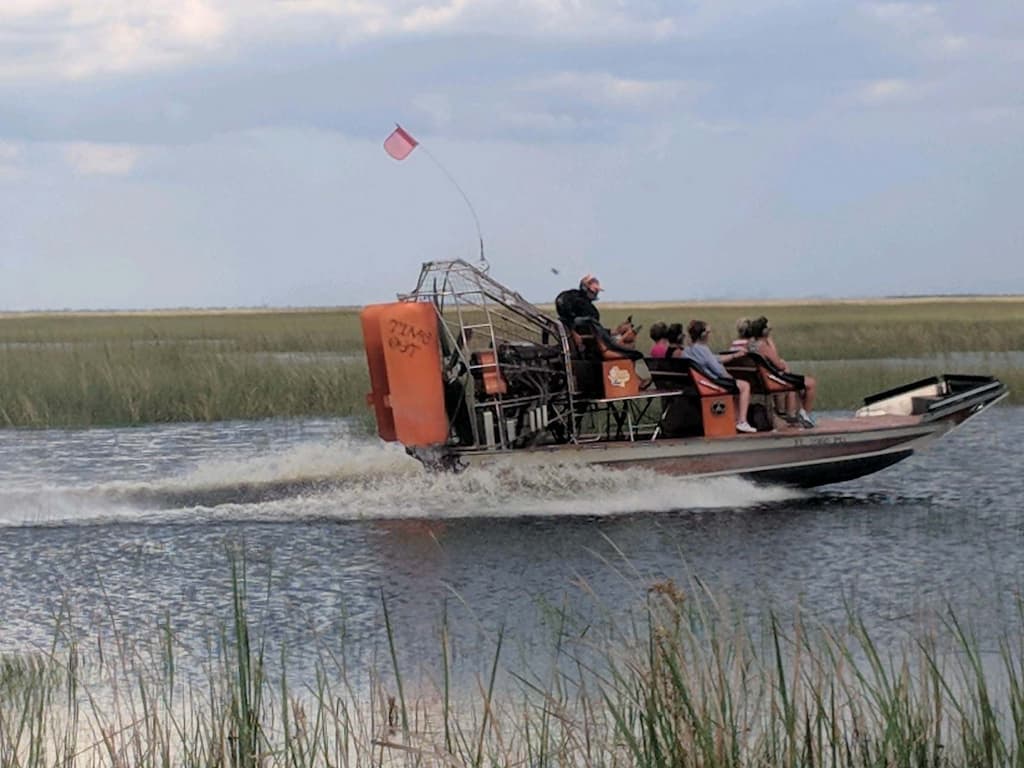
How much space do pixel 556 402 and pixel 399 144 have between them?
8.61 feet

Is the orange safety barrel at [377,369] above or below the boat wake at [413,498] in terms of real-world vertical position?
above

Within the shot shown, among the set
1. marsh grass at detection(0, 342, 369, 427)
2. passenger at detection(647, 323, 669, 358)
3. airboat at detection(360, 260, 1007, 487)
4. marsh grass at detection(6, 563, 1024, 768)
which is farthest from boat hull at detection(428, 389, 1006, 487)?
marsh grass at detection(0, 342, 369, 427)

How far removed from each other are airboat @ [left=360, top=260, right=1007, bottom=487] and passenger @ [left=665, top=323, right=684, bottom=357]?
2.01 ft

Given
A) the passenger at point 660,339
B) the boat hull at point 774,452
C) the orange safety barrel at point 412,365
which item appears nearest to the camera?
the orange safety barrel at point 412,365

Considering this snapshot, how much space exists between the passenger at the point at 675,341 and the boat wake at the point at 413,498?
1.35 m

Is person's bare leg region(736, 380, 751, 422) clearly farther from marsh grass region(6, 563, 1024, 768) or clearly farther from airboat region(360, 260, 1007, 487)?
marsh grass region(6, 563, 1024, 768)

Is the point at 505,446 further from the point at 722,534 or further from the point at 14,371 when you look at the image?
the point at 14,371

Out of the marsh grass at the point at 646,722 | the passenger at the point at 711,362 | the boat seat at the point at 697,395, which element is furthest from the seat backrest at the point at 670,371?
the marsh grass at the point at 646,722

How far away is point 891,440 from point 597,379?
278 cm

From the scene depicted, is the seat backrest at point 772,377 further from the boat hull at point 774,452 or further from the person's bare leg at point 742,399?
the boat hull at point 774,452

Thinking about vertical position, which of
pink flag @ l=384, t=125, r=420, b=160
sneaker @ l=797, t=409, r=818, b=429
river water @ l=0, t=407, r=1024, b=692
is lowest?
Result: river water @ l=0, t=407, r=1024, b=692

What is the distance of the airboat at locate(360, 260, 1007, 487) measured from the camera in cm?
1516

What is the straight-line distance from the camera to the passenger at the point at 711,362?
15680 millimetres

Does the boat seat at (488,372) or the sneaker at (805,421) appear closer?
the boat seat at (488,372)
